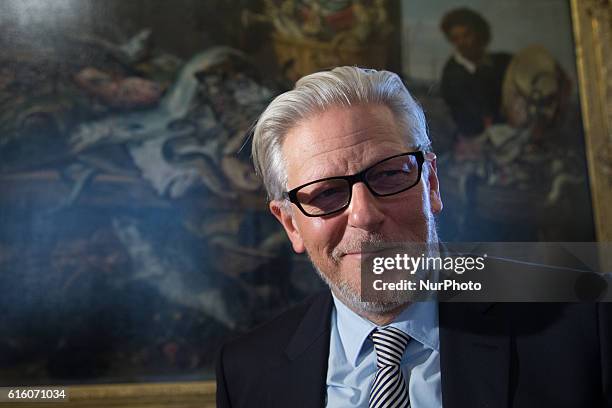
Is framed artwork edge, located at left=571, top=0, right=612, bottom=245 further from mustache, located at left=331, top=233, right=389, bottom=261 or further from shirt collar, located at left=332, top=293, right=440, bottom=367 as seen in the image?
mustache, located at left=331, top=233, right=389, bottom=261

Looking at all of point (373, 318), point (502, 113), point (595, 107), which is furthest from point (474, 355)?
point (595, 107)

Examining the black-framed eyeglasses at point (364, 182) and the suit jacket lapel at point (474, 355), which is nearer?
the suit jacket lapel at point (474, 355)

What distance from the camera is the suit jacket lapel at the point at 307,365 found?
155cm

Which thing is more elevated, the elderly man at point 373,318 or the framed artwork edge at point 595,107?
the framed artwork edge at point 595,107

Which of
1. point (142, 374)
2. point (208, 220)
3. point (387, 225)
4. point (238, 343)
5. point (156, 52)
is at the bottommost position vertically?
point (142, 374)

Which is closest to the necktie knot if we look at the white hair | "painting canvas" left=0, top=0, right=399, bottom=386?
the white hair

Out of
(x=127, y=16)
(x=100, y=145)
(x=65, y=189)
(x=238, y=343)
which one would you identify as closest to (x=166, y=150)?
(x=100, y=145)

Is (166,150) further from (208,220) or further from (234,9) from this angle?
(234,9)

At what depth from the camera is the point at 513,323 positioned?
1.42m

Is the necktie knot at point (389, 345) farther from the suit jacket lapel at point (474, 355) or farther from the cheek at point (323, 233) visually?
the cheek at point (323, 233)

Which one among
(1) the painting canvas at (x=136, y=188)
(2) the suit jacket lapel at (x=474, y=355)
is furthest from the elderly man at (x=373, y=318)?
(1) the painting canvas at (x=136, y=188)

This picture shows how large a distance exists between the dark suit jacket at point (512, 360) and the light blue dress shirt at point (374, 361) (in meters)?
0.04

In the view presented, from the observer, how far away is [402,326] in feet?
4.93

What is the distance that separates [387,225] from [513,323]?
42cm
